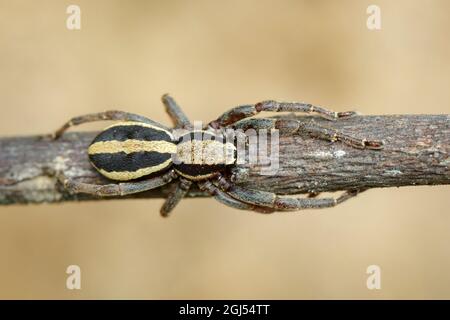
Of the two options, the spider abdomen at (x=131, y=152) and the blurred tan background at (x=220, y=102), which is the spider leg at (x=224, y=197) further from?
the blurred tan background at (x=220, y=102)

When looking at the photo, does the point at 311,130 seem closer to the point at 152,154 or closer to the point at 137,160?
the point at 152,154

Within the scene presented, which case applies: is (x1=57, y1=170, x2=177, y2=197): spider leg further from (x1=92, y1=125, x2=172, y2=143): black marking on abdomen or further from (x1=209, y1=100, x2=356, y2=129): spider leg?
(x1=209, y1=100, x2=356, y2=129): spider leg

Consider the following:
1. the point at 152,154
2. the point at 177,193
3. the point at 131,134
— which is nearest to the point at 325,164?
the point at 177,193

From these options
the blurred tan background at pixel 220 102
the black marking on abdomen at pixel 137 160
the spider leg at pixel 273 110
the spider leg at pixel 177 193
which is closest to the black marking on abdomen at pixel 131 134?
the black marking on abdomen at pixel 137 160

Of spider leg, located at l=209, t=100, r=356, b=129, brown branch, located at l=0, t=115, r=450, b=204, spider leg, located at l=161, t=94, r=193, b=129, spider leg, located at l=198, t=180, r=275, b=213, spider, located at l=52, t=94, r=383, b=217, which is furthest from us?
spider leg, located at l=161, t=94, r=193, b=129

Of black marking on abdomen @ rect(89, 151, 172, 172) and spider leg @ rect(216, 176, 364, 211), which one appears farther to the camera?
black marking on abdomen @ rect(89, 151, 172, 172)

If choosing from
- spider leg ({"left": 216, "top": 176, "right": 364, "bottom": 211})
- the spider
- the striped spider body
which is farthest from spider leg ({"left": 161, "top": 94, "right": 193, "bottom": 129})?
spider leg ({"left": 216, "top": 176, "right": 364, "bottom": 211})
